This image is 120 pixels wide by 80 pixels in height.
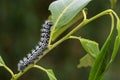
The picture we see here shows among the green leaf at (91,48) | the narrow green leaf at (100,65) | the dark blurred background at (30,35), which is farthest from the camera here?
the dark blurred background at (30,35)

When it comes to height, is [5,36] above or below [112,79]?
above

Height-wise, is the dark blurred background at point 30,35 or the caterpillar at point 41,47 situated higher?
the caterpillar at point 41,47

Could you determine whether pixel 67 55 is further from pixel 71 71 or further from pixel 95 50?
pixel 95 50

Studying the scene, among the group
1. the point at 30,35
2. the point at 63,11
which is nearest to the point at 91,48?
the point at 63,11

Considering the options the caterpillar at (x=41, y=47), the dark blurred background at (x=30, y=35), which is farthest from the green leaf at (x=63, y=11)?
the dark blurred background at (x=30, y=35)

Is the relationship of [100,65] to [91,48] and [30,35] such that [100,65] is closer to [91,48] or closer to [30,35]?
[91,48]

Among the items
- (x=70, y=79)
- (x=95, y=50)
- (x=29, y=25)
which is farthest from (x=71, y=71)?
(x=95, y=50)

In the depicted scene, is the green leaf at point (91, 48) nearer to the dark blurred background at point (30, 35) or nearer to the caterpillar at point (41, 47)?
the caterpillar at point (41, 47)

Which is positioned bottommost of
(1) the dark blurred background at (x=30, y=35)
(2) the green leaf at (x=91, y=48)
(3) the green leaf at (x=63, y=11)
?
(1) the dark blurred background at (x=30, y=35)
